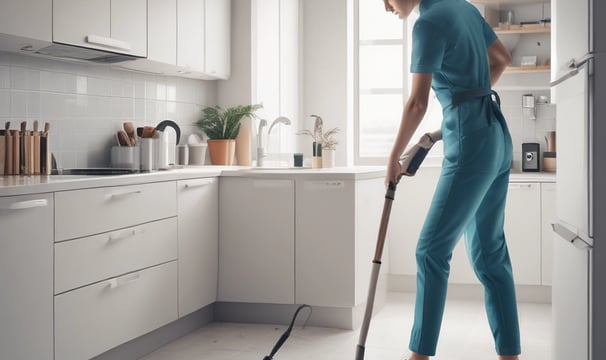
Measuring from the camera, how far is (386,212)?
2.72 m

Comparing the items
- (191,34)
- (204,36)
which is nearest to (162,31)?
(191,34)

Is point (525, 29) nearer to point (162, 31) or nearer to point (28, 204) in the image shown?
point (162, 31)

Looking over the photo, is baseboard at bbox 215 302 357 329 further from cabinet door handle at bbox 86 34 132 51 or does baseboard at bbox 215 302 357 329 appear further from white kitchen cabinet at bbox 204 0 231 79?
cabinet door handle at bbox 86 34 132 51

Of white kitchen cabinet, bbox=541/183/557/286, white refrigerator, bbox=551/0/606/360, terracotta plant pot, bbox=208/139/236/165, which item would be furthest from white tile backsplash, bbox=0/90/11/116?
white kitchen cabinet, bbox=541/183/557/286

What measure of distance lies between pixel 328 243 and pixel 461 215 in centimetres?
123

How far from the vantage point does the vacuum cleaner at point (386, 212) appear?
270 centimetres

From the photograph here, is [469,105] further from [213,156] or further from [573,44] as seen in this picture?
[213,156]

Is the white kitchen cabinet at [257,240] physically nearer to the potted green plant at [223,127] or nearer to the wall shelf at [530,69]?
the potted green plant at [223,127]

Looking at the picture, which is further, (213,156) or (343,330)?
(213,156)

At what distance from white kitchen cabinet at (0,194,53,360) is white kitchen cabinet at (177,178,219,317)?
995mm

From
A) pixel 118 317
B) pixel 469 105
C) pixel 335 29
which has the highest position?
pixel 335 29

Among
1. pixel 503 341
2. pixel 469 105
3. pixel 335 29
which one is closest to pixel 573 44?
pixel 469 105

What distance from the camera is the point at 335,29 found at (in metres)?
5.15

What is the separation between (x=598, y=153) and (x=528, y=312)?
8.74ft
